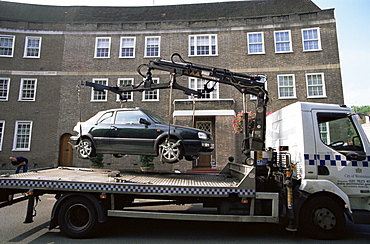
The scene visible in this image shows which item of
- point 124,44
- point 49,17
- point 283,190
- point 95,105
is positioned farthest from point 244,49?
point 49,17

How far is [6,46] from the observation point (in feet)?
56.2

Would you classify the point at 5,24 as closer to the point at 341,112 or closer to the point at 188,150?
the point at 188,150

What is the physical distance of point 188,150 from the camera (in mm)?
5832

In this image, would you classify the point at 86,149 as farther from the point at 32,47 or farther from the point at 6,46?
the point at 6,46

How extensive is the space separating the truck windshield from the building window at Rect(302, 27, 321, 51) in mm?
12860

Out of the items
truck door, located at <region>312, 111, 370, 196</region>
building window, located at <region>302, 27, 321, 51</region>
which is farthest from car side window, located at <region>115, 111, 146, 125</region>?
building window, located at <region>302, 27, 321, 51</region>

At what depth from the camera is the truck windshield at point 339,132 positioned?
4.79 meters

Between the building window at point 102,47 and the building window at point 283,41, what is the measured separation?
11710mm

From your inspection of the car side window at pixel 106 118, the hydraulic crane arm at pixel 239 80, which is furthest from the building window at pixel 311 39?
the car side window at pixel 106 118

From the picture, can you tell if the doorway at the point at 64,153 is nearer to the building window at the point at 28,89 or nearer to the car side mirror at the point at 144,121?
the building window at the point at 28,89

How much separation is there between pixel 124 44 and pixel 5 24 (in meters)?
8.74

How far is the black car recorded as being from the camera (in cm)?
580

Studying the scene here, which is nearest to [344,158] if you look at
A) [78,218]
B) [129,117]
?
[129,117]

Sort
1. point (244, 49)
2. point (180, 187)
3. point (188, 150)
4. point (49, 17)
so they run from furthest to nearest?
point (49, 17) → point (244, 49) → point (188, 150) → point (180, 187)
